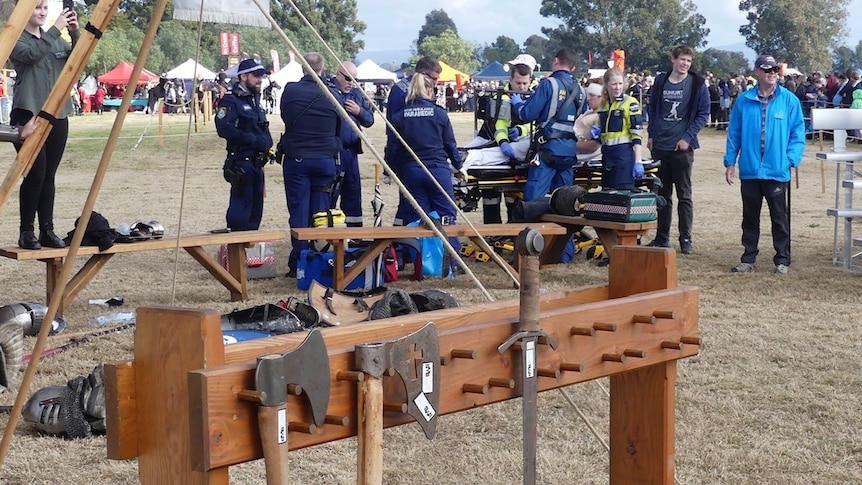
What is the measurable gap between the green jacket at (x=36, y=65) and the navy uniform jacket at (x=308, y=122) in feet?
7.32

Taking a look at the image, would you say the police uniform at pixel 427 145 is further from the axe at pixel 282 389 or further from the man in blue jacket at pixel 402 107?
the axe at pixel 282 389

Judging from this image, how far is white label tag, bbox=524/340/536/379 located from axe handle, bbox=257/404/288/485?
2.12 ft

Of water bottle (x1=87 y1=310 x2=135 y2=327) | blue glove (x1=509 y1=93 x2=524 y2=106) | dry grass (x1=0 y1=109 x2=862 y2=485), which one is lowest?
dry grass (x1=0 y1=109 x2=862 y2=485)

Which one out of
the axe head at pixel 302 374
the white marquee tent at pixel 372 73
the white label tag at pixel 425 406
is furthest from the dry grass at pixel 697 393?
the white marquee tent at pixel 372 73

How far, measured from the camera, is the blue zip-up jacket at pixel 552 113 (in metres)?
9.27

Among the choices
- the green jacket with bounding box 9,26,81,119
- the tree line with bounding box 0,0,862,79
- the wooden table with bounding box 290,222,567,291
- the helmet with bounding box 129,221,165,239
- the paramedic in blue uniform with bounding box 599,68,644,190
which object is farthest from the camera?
the tree line with bounding box 0,0,862,79

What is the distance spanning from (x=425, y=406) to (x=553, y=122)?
7.26m

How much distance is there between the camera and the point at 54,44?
21.7ft

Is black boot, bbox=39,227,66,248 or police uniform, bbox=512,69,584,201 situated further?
police uniform, bbox=512,69,584,201

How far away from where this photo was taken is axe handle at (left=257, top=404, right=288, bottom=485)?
6.53ft

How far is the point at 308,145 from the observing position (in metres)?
8.75

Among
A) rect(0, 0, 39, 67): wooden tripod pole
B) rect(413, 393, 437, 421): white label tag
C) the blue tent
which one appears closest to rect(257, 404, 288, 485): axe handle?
rect(413, 393, 437, 421): white label tag

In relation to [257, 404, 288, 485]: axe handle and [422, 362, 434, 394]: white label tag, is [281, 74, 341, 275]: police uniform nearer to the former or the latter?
[422, 362, 434, 394]: white label tag

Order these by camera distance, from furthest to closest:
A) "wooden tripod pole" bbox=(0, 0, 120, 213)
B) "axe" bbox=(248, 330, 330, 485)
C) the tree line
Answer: the tree line → "wooden tripod pole" bbox=(0, 0, 120, 213) → "axe" bbox=(248, 330, 330, 485)
